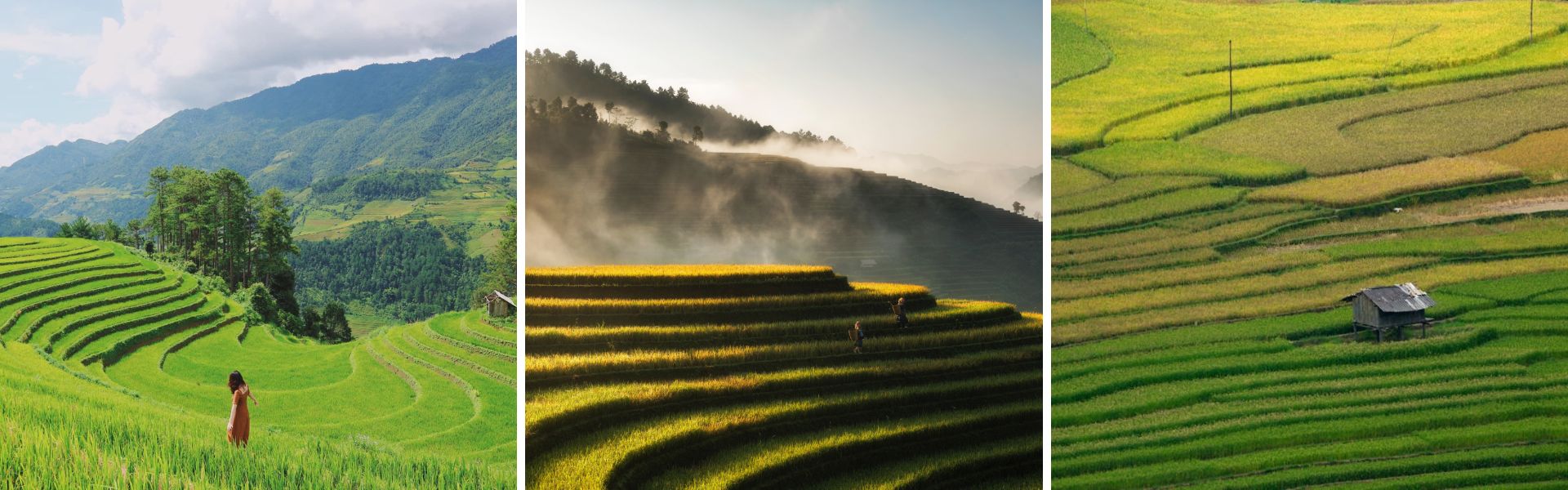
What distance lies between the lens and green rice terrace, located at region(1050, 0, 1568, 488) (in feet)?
15.4

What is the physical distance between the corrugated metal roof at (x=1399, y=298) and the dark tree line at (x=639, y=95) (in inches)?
117

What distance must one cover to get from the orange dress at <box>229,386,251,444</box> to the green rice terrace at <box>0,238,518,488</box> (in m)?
0.06

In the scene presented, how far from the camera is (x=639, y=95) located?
407cm

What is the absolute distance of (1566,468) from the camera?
4.76 m

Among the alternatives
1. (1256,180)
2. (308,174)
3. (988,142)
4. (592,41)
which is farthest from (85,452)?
(1256,180)

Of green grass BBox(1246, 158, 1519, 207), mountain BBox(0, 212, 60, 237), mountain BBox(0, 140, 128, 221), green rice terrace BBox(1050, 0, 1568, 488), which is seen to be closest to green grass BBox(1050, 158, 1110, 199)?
green rice terrace BBox(1050, 0, 1568, 488)

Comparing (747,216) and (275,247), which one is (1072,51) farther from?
(275,247)

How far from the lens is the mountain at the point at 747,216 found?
3.94 meters

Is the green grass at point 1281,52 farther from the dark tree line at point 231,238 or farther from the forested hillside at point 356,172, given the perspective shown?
the dark tree line at point 231,238

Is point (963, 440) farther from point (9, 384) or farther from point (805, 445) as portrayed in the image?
point (9, 384)

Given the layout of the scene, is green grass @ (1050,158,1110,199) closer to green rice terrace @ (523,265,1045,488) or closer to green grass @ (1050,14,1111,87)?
green grass @ (1050,14,1111,87)

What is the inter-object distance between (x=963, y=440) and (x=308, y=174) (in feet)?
12.7

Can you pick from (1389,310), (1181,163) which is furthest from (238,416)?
(1389,310)

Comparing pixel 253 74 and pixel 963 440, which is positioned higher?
pixel 253 74
